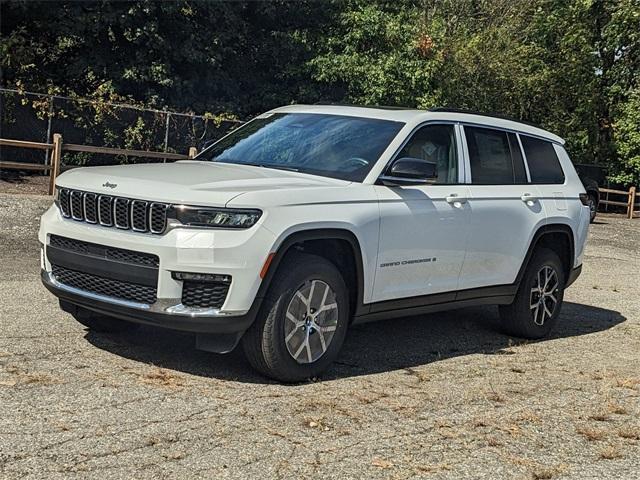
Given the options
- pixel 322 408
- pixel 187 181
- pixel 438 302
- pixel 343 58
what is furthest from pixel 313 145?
pixel 343 58

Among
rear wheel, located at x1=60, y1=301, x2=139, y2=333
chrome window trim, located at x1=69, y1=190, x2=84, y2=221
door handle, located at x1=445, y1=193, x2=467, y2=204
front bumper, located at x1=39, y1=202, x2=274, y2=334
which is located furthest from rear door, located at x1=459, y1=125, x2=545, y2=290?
chrome window trim, located at x1=69, y1=190, x2=84, y2=221

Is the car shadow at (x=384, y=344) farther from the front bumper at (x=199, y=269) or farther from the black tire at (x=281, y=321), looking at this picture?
the front bumper at (x=199, y=269)

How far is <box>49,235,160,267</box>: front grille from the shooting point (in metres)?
5.48

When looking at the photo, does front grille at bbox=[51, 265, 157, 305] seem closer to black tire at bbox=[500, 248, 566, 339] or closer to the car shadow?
the car shadow

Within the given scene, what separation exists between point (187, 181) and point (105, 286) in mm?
841

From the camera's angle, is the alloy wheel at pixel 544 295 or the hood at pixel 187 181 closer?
the hood at pixel 187 181

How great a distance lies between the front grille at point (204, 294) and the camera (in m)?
5.44

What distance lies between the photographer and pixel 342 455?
4.59 m

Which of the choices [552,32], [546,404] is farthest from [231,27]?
[546,404]

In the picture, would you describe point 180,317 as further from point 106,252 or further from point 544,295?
point 544,295

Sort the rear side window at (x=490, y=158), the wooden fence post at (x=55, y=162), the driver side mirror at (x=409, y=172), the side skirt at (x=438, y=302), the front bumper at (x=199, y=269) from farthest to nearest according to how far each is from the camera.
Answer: the wooden fence post at (x=55, y=162)
the rear side window at (x=490, y=158)
the side skirt at (x=438, y=302)
the driver side mirror at (x=409, y=172)
the front bumper at (x=199, y=269)

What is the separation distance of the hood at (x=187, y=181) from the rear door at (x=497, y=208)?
147 cm

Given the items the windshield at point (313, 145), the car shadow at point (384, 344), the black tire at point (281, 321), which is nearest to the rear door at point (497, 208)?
the car shadow at point (384, 344)

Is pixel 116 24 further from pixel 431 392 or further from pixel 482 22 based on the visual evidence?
pixel 431 392
